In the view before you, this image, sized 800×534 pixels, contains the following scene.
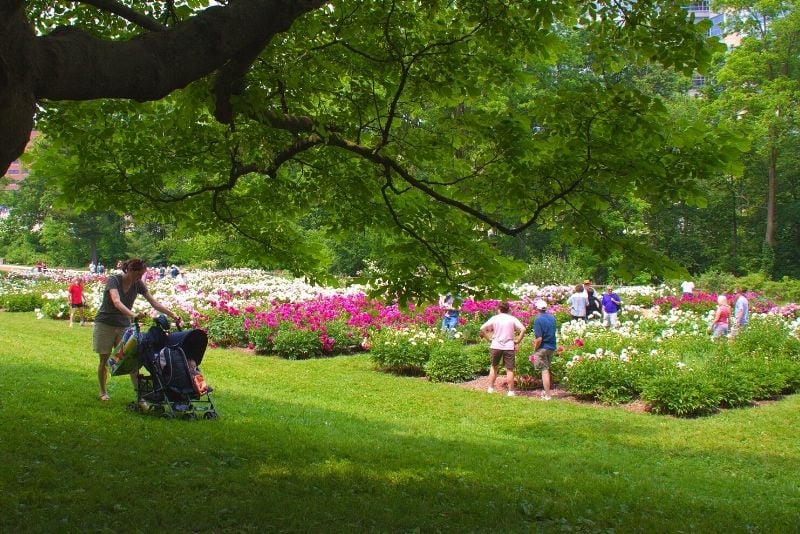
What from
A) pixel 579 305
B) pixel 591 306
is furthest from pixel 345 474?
pixel 591 306

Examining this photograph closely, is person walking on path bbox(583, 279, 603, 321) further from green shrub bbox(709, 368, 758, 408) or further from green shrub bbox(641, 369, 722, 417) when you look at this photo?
green shrub bbox(641, 369, 722, 417)

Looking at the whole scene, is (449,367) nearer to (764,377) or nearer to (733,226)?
(764,377)

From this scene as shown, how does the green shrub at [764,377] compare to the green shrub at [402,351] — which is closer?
the green shrub at [764,377]

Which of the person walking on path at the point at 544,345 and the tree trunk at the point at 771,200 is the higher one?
the tree trunk at the point at 771,200

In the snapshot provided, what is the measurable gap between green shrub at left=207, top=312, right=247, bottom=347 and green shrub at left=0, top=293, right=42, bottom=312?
10.2 metres

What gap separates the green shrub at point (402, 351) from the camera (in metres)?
13.2

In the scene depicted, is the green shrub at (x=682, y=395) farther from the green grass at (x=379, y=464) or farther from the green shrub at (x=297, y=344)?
the green shrub at (x=297, y=344)

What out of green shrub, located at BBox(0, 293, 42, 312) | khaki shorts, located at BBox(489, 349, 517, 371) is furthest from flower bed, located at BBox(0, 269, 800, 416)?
green shrub, located at BBox(0, 293, 42, 312)

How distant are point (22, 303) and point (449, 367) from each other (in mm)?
17140

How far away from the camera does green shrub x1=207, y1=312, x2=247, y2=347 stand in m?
16.0

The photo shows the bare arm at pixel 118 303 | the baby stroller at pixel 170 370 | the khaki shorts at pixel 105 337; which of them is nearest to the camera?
the baby stroller at pixel 170 370

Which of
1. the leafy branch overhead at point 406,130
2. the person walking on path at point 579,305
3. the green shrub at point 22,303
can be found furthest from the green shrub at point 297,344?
the green shrub at point 22,303

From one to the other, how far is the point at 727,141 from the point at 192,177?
15.7 ft

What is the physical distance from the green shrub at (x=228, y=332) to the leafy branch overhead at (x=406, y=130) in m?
9.43
